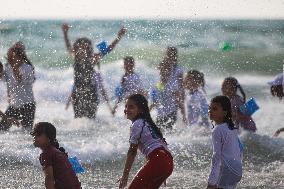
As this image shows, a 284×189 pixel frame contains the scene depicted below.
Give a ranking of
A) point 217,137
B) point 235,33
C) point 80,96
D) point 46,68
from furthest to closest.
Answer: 1. point 235,33
2. point 46,68
3. point 80,96
4. point 217,137

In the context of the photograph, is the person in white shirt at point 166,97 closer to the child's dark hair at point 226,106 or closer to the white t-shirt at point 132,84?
the white t-shirt at point 132,84

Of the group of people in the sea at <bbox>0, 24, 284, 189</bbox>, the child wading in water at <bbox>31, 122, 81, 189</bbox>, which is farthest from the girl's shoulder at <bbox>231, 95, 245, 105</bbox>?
the child wading in water at <bbox>31, 122, 81, 189</bbox>

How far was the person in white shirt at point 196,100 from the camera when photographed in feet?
33.3

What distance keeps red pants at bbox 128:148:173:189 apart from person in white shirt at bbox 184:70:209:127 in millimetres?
4180

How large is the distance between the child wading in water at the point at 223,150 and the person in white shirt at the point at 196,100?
4.29 m

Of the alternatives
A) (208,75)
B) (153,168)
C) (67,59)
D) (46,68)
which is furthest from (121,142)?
(67,59)

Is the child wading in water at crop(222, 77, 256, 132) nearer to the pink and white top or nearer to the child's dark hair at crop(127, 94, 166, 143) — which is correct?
the pink and white top

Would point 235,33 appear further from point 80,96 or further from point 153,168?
point 153,168

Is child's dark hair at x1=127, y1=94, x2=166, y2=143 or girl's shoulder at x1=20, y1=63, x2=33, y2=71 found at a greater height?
girl's shoulder at x1=20, y1=63, x2=33, y2=71

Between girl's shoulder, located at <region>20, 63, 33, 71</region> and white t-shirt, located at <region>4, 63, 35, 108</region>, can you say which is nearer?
girl's shoulder, located at <region>20, 63, 33, 71</region>

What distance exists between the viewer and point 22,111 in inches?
401

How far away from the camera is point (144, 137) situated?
6.04 meters

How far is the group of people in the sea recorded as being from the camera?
18.2 ft

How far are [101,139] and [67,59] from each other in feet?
62.7
